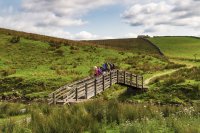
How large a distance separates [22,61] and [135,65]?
12.8 meters

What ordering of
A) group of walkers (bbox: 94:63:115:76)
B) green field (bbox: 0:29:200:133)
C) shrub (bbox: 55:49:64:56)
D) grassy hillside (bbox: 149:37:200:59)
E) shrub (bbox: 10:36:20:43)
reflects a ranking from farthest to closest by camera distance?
grassy hillside (bbox: 149:37:200:59) < shrub (bbox: 10:36:20:43) < shrub (bbox: 55:49:64:56) < group of walkers (bbox: 94:63:115:76) < green field (bbox: 0:29:200:133)

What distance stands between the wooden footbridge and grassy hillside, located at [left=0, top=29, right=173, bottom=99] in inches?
173

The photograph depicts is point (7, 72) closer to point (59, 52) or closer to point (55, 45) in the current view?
point (59, 52)

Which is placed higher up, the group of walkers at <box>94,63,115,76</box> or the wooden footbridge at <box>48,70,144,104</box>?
the group of walkers at <box>94,63,115,76</box>

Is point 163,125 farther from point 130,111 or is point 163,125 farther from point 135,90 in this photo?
point 135,90

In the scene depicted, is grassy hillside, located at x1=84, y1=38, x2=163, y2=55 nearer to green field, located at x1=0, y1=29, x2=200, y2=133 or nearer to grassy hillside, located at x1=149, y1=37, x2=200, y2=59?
grassy hillside, located at x1=149, y1=37, x2=200, y2=59

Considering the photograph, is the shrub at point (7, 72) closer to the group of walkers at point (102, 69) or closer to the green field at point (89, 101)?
the green field at point (89, 101)

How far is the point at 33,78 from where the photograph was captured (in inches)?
1439

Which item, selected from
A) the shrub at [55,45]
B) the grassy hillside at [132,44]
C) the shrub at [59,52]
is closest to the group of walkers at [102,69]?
the shrub at [59,52]

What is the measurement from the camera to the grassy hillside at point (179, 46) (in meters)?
79.9

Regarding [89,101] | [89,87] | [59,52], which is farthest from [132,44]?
[89,101]

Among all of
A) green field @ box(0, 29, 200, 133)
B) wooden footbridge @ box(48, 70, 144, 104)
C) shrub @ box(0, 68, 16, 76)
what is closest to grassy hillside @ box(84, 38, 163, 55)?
green field @ box(0, 29, 200, 133)

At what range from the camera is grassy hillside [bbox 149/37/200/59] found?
79875mm

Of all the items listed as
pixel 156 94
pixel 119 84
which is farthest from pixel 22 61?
pixel 156 94
